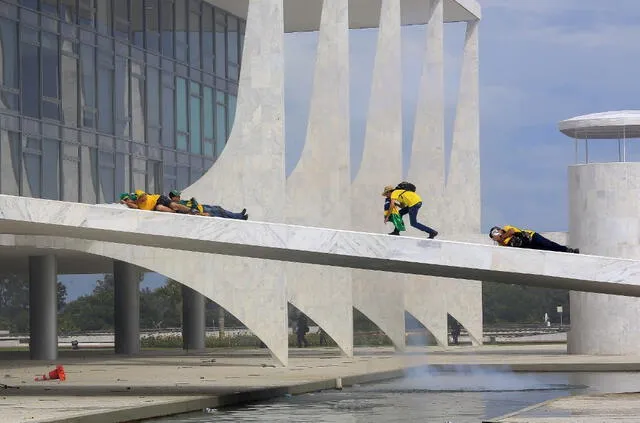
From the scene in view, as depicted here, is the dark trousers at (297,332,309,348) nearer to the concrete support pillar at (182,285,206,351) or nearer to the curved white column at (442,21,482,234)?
the concrete support pillar at (182,285,206,351)

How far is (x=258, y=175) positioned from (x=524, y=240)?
14610 millimetres

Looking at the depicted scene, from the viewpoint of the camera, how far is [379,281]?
47875 mm

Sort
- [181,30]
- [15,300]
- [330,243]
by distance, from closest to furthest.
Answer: [330,243], [181,30], [15,300]

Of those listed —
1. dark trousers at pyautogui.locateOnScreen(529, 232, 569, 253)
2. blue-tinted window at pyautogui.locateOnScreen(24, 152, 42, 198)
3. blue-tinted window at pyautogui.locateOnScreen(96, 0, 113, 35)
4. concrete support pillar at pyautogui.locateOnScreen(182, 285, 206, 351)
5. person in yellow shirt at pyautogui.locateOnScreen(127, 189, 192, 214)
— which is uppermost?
blue-tinted window at pyautogui.locateOnScreen(96, 0, 113, 35)

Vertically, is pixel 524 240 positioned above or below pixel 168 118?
below

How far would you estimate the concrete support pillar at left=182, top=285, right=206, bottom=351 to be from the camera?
5181cm

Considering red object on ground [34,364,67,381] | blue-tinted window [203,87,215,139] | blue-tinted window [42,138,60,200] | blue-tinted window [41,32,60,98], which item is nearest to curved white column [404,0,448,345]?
blue-tinted window [203,87,215,139]

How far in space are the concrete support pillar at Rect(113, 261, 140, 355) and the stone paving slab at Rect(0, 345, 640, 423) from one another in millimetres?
1601

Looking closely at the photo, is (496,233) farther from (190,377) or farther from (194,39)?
(194,39)

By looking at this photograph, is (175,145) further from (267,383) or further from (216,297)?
(267,383)

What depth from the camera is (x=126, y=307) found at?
47594 millimetres

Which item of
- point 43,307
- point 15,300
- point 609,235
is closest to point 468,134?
point 609,235

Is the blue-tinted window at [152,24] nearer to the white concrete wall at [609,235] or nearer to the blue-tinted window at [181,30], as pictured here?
the blue-tinted window at [181,30]

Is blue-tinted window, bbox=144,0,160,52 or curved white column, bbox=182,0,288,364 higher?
blue-tinted window, bbox=144,0,160,52
